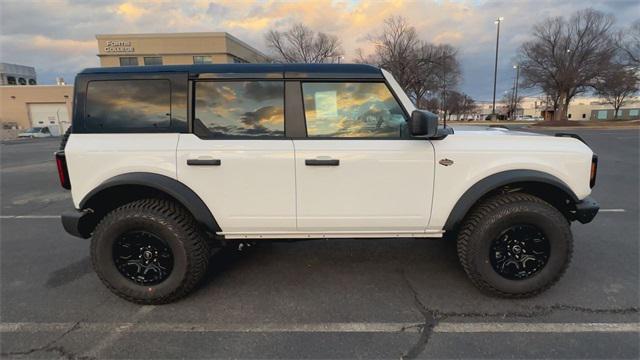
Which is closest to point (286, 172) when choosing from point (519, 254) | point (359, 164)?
point (359, 164)

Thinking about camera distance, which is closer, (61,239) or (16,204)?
(61,239)

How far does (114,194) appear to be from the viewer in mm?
3057

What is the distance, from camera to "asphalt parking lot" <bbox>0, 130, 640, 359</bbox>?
2.47m

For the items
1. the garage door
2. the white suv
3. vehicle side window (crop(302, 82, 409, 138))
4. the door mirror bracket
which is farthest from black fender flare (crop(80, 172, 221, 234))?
the garage door

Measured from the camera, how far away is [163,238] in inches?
115

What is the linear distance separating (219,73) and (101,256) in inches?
71.3

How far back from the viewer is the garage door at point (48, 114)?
162ft

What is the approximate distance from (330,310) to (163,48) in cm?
5545

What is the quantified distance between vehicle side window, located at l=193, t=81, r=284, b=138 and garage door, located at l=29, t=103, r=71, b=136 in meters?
57.5

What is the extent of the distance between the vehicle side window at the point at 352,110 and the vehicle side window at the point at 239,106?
262mm

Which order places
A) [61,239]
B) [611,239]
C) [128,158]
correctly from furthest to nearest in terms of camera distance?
[61,239], [611,239], [128,158]

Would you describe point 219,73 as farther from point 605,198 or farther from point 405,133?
point 605,198

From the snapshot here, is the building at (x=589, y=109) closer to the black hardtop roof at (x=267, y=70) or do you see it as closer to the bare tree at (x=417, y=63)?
the bare tree at (x=417, y=63)

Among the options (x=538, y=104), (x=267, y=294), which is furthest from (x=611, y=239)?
(x=538, y=104)
